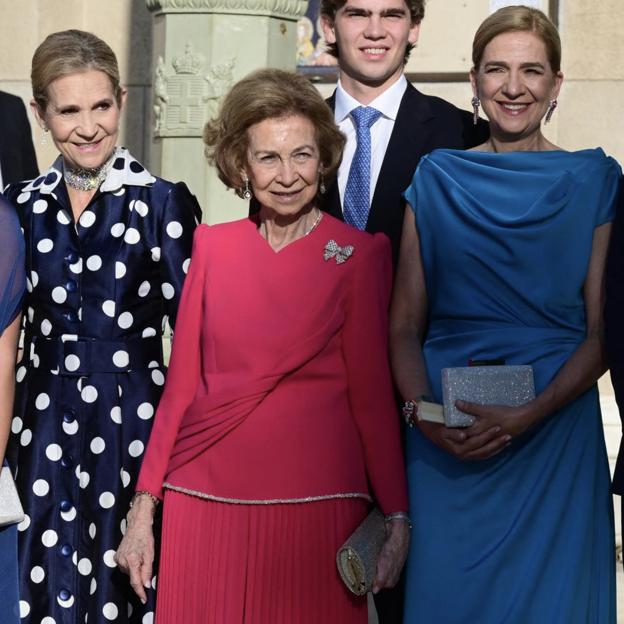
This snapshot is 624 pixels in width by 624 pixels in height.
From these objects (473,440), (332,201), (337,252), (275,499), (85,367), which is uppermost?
(332,201)

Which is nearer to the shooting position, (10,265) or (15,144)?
(10,265)

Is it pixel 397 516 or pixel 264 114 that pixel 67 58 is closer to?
pixel 264 114

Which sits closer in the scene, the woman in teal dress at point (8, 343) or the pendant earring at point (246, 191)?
the woman in teal dress at point (8, 343)

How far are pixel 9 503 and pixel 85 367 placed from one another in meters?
0.46

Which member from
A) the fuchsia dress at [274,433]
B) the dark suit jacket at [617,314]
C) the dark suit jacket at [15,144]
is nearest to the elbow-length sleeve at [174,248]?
the fuchsia dress at [274,433]

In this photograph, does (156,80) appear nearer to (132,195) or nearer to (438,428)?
(132,195)

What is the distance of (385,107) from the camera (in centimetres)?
488

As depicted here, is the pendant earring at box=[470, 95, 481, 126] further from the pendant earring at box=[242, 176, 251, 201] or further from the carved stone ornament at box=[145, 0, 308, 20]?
the carved stone ornament at box=[145, 0, 308, 20]

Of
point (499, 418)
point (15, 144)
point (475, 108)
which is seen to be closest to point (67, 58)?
point (475, 108)

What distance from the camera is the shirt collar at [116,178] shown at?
4.62m

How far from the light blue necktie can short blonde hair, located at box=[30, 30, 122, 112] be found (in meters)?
0.74

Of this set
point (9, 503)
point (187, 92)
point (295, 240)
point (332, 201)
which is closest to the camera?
point (9, 503)

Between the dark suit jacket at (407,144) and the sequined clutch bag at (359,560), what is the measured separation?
0.97m

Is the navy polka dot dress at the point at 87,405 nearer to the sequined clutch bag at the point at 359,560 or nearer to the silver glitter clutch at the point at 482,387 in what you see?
the sequined clutch bag at the point at 359,560
